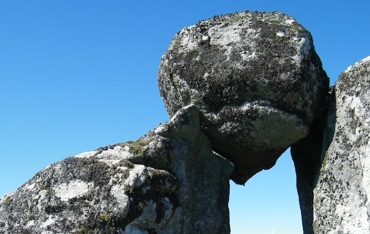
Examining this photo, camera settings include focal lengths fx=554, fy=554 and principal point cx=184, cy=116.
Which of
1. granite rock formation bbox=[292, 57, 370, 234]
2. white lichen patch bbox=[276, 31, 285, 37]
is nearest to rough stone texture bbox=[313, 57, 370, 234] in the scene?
granite rock formation bbox=[292, 57, 370, 234]

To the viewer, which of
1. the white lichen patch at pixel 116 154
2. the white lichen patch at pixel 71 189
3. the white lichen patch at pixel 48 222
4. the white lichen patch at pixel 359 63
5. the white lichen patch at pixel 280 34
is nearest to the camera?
the white lichen patch at pixel 48 222

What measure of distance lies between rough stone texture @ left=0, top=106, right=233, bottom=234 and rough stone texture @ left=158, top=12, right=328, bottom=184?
38 cm

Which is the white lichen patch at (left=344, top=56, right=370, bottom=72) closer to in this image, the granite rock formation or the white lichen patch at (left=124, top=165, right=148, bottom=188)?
the granite rock formation

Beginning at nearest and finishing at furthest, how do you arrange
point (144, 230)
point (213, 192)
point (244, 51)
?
point (144, 230), point (244, 51), point (213, 192)

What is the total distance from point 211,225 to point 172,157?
3.85 ft

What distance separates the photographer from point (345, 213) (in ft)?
20.5

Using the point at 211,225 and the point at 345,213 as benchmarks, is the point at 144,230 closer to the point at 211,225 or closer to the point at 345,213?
the point at 211,225

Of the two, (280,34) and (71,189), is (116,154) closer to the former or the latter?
(71,189)

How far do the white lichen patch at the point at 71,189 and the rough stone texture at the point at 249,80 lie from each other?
6.05 ft

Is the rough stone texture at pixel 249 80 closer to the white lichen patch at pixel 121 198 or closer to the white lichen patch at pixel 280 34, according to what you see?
the white lichen patch at pixel 280 34

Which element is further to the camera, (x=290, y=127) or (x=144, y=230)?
(x=290, y=127)

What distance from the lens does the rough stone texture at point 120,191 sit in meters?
5.72

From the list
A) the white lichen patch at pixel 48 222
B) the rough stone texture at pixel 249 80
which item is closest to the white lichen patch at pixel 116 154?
the white lichen patch at pixel 48 222

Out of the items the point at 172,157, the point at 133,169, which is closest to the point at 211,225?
the point at 172,157
